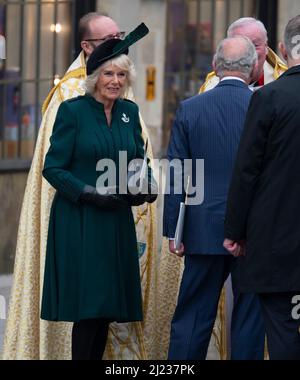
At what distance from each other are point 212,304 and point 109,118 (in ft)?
3.45

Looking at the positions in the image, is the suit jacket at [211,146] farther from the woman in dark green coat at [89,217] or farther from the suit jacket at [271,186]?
the suit jacket at [271,186]

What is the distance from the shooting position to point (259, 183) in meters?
6.52

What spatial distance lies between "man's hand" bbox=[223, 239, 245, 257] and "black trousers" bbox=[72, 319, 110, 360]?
3.05 ft

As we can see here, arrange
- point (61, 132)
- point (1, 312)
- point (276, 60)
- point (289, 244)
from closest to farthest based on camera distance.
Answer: point (289, 244) < point (61, 132) < point (276, 60) < point (1, 312)

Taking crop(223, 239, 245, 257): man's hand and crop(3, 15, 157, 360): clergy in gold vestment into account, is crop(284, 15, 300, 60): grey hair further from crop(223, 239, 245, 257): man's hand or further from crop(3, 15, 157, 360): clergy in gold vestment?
crop(3, 15, 157, 360): clergy in gold vestment

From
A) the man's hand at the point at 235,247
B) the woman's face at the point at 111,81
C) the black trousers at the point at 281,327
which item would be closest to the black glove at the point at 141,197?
the woman's face at the point at 111,81

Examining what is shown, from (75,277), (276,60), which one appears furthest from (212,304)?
(276,60)

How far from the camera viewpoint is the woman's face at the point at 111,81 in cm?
730

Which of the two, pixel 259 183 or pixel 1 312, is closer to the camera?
pixel 259 183

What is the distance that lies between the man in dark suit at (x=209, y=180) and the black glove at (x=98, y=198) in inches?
13.1

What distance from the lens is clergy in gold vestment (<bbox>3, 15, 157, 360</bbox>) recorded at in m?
7.74

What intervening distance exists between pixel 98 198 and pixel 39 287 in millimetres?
843
